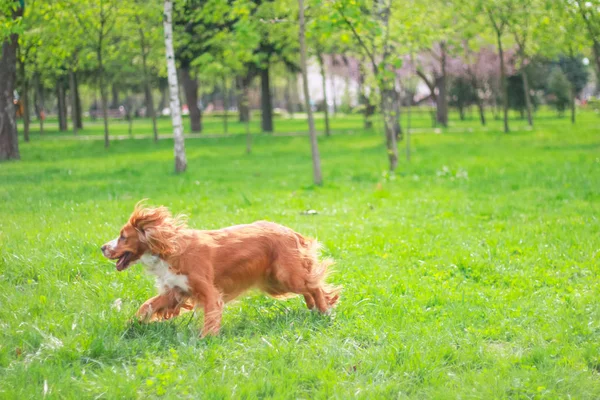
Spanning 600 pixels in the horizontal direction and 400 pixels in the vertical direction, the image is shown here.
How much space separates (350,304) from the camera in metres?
5.64

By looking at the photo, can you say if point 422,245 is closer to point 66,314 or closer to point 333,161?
point 66,314

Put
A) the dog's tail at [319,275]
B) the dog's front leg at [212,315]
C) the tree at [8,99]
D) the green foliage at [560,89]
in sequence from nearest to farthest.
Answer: the dog's front leg at [212,315] < the dog's tail at [319,275] < the tree at [8,99] < the green foliage at [560,89]

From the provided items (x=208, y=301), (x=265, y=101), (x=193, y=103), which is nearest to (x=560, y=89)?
(x=265, y=101)

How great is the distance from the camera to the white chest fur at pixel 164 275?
16.4 feet

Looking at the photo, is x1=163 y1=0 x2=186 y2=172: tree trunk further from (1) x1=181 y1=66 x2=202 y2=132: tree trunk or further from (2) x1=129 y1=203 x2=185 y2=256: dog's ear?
(1) x1=181 y1=66 x2=202 y2=132: tree trunk

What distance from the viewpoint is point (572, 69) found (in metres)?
51.4

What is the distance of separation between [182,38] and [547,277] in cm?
2149

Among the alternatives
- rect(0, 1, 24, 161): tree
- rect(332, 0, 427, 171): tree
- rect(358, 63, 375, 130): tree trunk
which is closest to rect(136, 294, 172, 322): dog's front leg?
rect(332, 0, 427, 171): tree

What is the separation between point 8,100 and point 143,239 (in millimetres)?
15305

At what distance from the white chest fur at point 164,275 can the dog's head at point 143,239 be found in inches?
2.2

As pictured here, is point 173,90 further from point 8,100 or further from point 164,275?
point 164,275

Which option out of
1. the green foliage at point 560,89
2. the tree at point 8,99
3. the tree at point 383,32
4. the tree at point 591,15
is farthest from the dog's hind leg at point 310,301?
the green foliage at point 560,89

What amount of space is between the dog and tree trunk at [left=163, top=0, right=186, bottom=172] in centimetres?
1031

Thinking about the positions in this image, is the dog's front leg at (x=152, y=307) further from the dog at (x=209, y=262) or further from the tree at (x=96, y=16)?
the tree at (x=96, y=16)
